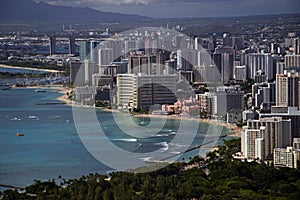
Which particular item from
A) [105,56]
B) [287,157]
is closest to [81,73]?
[105,56]

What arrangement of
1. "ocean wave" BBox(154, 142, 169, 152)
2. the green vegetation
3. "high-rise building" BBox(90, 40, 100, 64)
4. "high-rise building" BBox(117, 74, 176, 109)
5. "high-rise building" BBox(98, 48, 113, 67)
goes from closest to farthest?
1. the green vegetation
2. "ocean wave" BBox(154, 142, 169, 152)
3. "high-rise building" BBox(117, 74, 176, 109)
4. "high-rise building" BBox(98, 48, 113, 67)
5. "high-rise building" BBox(90, 40, 100, 64)

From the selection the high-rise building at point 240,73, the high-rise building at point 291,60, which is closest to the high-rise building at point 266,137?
the high-rise building at point 291,60

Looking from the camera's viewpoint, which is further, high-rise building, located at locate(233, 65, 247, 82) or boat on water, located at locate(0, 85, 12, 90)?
boat on water, located at locate(0, 85, 12, 90)

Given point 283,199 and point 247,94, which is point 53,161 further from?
point 247,94

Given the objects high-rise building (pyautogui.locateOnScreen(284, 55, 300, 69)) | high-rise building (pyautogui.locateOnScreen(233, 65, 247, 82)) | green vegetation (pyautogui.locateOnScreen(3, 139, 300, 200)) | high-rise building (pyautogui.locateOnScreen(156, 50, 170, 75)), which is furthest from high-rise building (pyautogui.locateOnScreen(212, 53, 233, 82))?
green vegetation (pyautogui.locateOnScreen(3, 139, 300, 200))

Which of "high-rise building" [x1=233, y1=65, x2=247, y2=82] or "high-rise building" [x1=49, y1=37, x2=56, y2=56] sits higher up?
"high-rise building" [x1=49, y1=37, x2=56, y2=56]

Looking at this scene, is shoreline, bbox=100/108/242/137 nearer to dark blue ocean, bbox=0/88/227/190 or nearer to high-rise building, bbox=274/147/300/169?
dark blue ocean, bbox=0/88/227/190

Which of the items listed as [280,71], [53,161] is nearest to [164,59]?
[280,71]
